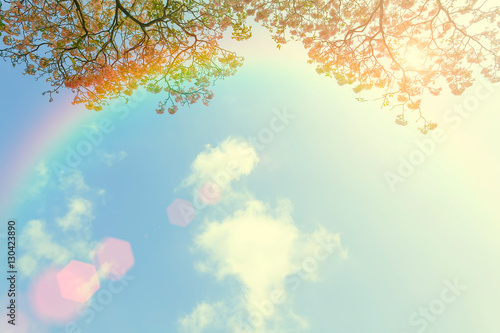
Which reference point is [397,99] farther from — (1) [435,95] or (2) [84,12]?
(2) [84,12]

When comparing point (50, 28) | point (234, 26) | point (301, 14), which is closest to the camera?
point (50, 28)

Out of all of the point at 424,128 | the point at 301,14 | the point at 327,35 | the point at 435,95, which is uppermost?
the point at 301,14

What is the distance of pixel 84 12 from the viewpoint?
8.14 m

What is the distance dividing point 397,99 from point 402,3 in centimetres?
290

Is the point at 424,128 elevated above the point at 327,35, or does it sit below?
below

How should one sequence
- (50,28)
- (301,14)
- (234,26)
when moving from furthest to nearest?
(301,14), (234,26), (50,28)

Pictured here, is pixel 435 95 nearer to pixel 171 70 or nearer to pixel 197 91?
pixel 197 91

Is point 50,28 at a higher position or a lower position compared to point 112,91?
higher

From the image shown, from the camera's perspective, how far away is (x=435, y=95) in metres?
9.10

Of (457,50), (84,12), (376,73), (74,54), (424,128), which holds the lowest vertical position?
(424,128)

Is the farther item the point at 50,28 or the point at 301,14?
the point at 301,14

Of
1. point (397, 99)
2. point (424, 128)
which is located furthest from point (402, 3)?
point (424, 128)

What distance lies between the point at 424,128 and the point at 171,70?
29.5 feet

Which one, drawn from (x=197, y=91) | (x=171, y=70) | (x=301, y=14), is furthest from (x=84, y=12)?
(x=301, y=14)
